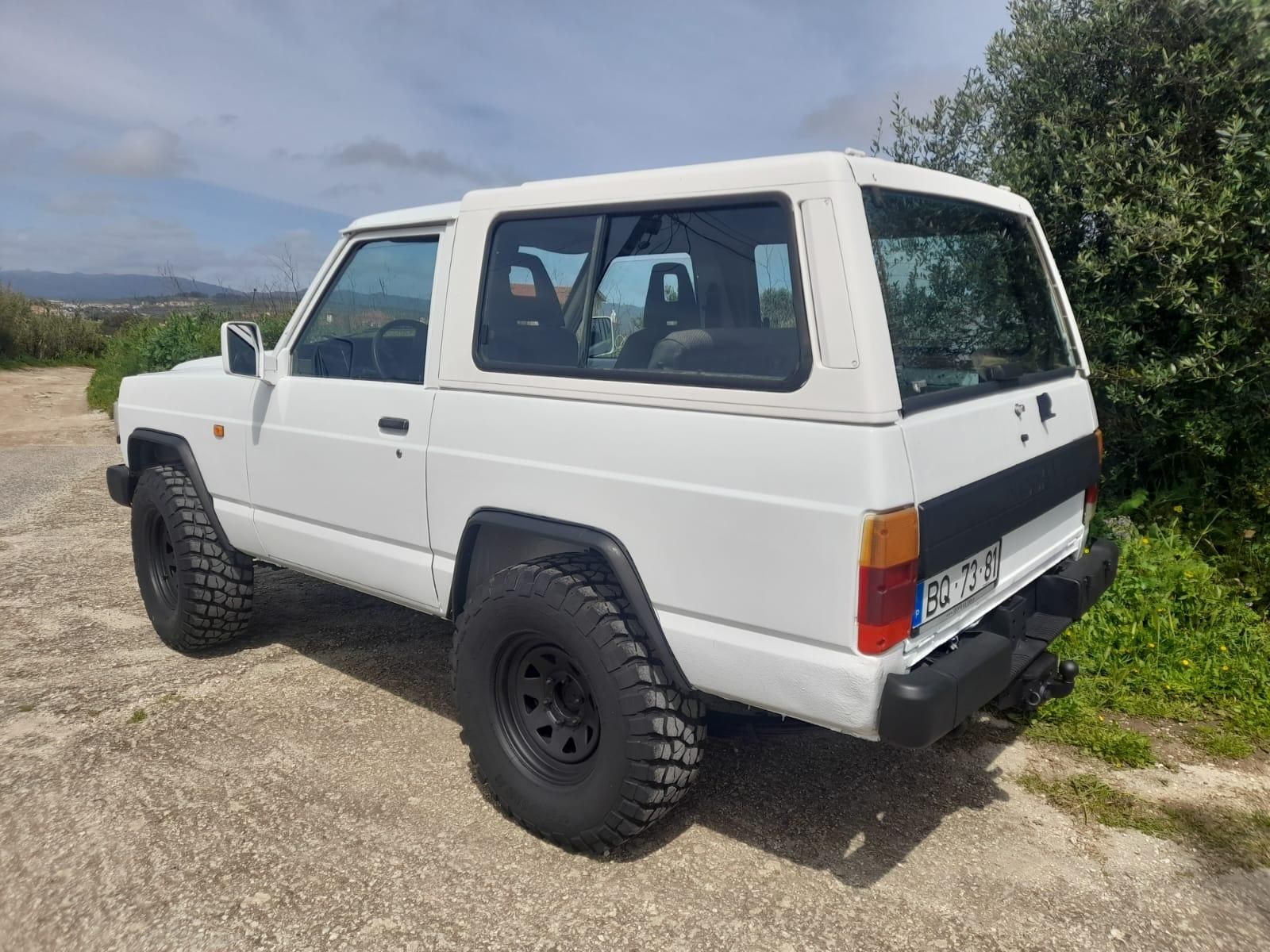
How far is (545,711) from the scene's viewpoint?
296cm

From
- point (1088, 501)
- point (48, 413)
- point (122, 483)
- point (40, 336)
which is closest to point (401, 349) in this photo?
point (122, 483)

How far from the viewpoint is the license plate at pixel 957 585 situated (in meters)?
2.39

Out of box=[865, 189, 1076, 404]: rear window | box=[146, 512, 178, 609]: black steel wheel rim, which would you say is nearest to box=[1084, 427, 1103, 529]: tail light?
box=[865, 189, 1076, 404]: rear window

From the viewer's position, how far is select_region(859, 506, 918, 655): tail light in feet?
7.25

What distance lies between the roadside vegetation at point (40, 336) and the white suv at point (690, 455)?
1959 centimetres

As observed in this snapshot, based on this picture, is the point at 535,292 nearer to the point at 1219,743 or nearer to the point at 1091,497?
the point at 1091,497

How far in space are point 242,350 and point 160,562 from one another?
140 cm

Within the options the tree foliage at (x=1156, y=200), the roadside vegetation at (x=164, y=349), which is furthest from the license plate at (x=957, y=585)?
the roadside vegetation at (x=164, y=349)

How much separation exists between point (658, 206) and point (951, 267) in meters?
0.98

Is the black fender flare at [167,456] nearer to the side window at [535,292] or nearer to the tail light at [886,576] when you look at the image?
the side window at [535,292]

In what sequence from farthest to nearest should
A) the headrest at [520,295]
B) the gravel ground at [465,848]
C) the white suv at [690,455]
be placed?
the headrest at [520,295] → the gravel ground at [465,848] → the white suv at [690,455]

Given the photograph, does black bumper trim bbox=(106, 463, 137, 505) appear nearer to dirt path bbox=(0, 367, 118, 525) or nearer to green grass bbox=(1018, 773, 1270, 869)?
dirt path bbox=(0, 367, 118, 525)

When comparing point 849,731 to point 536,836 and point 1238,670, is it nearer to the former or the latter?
point 536,836

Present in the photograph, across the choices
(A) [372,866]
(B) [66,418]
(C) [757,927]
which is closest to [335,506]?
(A) [372,866]
